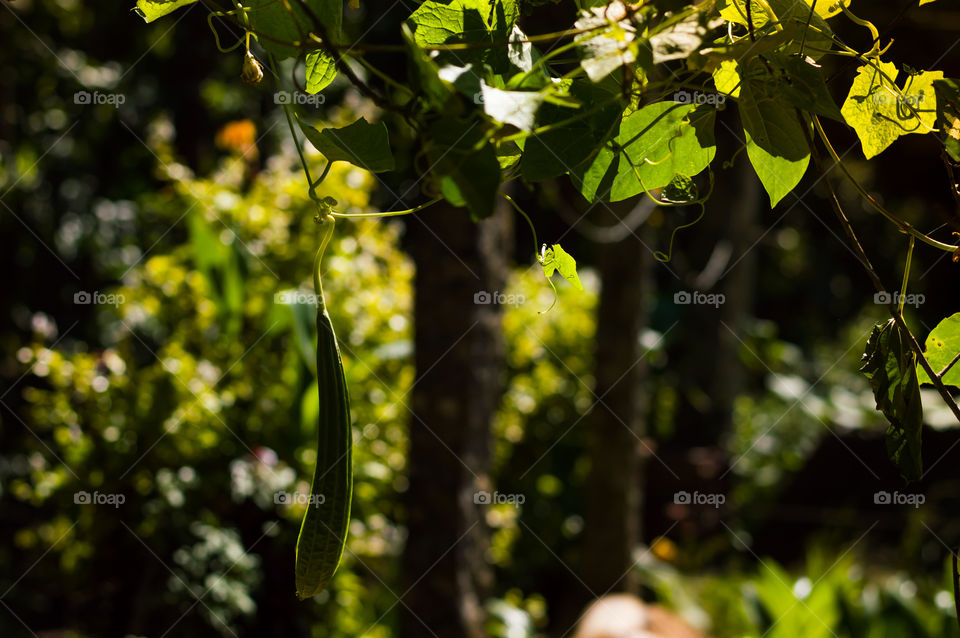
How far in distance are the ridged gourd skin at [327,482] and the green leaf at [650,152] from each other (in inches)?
6.5

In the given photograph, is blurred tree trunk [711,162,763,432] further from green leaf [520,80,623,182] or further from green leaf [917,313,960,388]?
green leaf [520,80,623,182]

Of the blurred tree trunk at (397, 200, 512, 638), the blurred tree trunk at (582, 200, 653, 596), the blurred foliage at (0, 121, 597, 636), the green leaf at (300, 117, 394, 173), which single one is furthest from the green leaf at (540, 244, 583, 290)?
the blurred tree trunk at (582, 200, 653, 596)

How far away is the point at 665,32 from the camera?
0.38m

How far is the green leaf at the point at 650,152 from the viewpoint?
1.52 ft

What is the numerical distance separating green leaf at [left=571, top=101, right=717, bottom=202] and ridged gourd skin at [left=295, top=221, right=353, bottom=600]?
16cm

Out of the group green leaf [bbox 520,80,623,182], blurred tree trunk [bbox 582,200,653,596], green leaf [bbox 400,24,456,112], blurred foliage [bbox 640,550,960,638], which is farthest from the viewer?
blurred tree trunk [bbox 582,200,653,596]

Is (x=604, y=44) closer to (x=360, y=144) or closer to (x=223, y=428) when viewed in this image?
(x=360, y=144)

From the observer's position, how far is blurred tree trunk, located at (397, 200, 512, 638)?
1915 mm

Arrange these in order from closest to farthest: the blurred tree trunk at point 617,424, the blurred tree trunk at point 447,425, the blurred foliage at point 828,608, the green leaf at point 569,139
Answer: the green leaf at point 569,139 < the blurred tree trunk at point 447,425 < the blurred foliage at point 828,608 < the blurred tree trunk at point 617,424

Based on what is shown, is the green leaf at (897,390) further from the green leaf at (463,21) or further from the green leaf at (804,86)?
the green leaf at (463,21)

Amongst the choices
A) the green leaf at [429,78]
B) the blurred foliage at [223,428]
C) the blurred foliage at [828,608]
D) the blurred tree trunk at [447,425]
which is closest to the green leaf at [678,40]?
the green leaf at [429,78]

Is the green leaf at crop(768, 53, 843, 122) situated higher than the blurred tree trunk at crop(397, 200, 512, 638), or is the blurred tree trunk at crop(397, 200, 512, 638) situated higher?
the green leaf at crop(768, 53, 843, 122)

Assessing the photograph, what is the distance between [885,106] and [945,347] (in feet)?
0.52

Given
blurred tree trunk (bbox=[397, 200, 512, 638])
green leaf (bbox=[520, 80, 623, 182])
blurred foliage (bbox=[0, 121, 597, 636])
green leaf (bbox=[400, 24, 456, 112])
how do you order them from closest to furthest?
green leaf (bbox=[400, 24, 456, 112]), green leaf (bbox=[520, 80, 623, 182]), blurred tree trunk (bbox=[397, 200, 512, 638]), blurred foliage (bbox=[0, 121, 597, 636])
